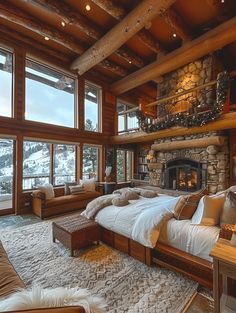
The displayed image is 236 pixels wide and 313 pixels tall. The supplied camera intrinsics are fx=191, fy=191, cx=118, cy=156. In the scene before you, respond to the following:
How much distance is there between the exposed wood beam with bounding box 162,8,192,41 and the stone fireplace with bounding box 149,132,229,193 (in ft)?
9.33

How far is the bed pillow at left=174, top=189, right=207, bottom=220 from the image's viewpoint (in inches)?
99.5

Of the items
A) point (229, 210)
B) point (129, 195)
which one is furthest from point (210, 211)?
point (129, 195)

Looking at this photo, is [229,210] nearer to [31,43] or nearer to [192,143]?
[192,143]

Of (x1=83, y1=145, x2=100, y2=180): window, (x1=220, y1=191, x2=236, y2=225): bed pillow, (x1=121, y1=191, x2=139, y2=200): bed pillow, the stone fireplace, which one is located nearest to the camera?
(x1=220, y1=191, x2=236, y2=225): bed pillow

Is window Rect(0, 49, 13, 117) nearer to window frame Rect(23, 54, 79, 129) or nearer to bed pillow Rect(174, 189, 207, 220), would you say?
window frame Rect(23, 54, 79, 129)

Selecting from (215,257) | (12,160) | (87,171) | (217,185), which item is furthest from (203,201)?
(87,171)

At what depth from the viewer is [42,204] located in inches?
192

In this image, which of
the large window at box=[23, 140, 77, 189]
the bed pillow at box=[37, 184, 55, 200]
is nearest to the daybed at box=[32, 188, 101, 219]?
the bed pillow at box=[37, 184, 55, 200]

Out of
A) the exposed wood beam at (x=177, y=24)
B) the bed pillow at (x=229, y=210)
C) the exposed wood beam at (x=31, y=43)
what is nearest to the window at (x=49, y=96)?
the exposed wood beam at (x=31, y=43)

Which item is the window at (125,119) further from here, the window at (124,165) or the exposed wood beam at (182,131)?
the exposed wood beam at (182,131)

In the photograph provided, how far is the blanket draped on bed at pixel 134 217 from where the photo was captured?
2514 millimetres

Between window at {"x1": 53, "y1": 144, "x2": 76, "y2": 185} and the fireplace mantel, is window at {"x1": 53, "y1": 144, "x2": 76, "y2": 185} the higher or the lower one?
the lower one

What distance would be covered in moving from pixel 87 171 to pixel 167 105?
395 cm

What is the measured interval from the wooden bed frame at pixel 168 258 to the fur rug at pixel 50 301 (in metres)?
1.55
